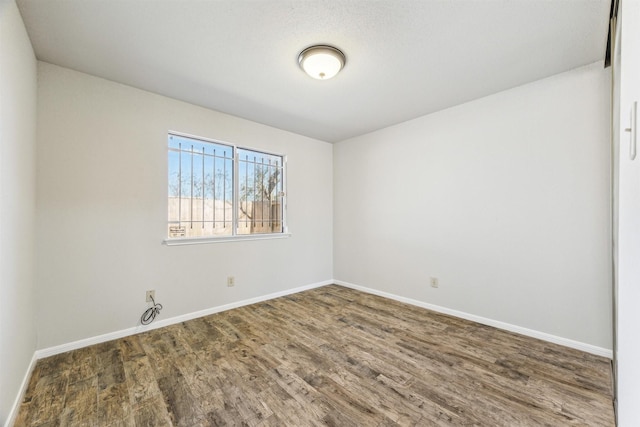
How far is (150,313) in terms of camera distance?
9.18 feet

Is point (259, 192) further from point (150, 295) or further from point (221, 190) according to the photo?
point (150, 295)

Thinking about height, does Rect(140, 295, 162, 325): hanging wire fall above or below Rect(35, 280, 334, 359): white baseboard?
above

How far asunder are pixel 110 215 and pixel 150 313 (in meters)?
1.07

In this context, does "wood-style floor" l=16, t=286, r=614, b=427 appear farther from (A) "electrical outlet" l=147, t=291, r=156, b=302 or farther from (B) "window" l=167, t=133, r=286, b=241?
(B) "window" l=167, t=133, r=286, b=241

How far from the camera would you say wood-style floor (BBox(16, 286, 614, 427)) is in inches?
63.0

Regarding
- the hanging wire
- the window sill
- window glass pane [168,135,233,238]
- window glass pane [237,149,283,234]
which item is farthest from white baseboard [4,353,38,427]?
window glass pane [237,149,283,234]

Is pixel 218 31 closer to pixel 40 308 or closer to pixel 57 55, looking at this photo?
pixel 57 55

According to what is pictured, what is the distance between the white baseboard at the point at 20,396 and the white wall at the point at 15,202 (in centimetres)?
4

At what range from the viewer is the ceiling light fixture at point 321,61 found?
6.86ft

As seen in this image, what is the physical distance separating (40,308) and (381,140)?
416 cm

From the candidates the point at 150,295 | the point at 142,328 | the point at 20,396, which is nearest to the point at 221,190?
the point at 150,295

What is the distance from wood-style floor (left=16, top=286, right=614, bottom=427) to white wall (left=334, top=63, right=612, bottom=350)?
42 centimetres

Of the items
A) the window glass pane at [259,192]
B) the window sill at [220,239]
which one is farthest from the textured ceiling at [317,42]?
the window sill at [220,239]

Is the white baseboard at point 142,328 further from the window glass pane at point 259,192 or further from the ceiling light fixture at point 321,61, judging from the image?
the ceiling light fixture at point 321,61
